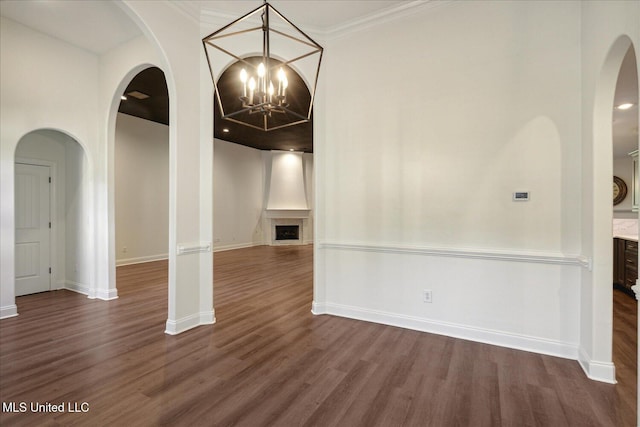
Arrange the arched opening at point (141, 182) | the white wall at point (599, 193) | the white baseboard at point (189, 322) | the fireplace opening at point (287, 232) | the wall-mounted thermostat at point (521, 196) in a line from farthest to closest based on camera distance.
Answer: the fireplace opening at point (287, 232) < the arched opening at point (141, 182) < the white baseboard at point (189, 322) < the wall-mounted thermostat at point (521, 196) < the white wall at point (599, 193)

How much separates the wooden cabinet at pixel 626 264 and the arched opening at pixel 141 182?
817cm

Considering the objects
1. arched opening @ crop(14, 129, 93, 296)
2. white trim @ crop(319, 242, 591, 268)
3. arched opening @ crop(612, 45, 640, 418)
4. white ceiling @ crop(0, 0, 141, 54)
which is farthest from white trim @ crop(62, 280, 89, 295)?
arched opening @ crop(612, 45, 640, 418)

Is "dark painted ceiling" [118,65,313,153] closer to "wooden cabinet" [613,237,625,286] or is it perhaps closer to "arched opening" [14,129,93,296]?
"arched opening" [14,129,93,296]

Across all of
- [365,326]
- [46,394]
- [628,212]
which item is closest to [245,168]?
[365,326]

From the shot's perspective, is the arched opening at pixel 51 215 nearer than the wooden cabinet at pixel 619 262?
Yes

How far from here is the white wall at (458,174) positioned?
2775 mm

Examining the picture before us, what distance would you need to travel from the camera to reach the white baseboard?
3236 mm

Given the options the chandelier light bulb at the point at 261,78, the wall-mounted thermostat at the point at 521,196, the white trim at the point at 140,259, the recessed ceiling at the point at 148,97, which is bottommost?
the white trim at the point at 140,259

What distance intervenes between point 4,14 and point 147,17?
2276 millimetres

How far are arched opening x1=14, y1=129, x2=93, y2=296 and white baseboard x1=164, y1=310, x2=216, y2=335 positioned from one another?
235cm

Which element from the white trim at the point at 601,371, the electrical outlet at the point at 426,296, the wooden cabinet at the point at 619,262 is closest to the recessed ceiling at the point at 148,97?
the electrical outlet at the point at 426,296

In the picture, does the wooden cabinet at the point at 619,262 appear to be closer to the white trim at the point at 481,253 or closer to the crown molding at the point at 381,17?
the white trim at the point at 481,253

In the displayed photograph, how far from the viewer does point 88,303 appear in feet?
14.2

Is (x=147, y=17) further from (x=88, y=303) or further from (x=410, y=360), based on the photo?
(x=410, y=360)
